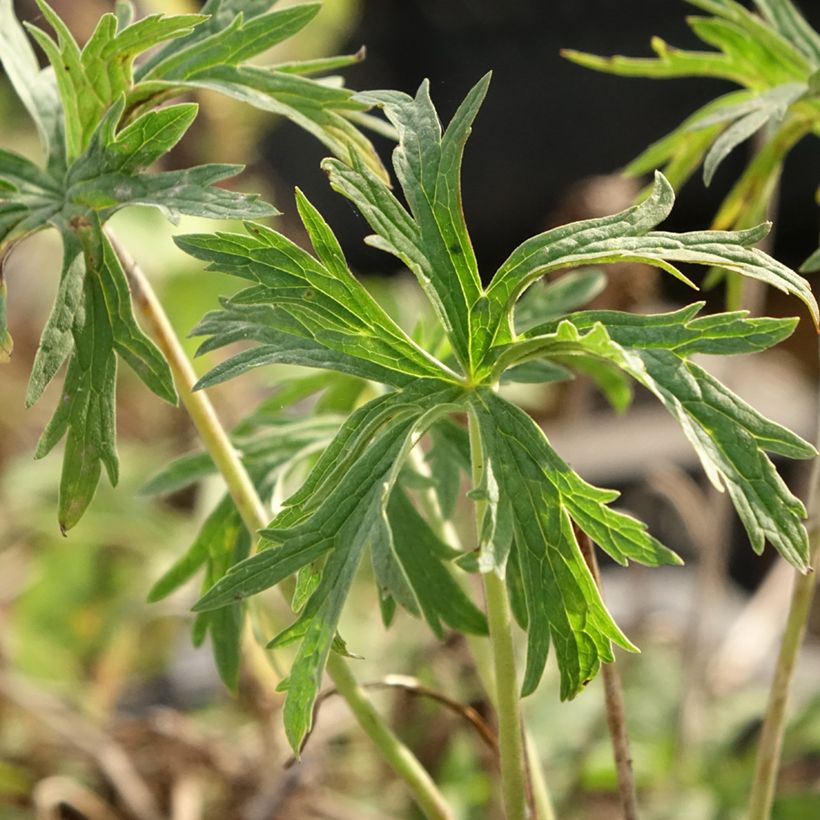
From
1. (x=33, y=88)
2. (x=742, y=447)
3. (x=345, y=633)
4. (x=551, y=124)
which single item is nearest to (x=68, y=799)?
(x=345, y=633)

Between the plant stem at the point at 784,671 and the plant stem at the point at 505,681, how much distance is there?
146 millimetres

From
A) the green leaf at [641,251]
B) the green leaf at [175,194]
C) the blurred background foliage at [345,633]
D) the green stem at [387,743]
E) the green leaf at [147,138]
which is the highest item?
the green leaf at [147,138]

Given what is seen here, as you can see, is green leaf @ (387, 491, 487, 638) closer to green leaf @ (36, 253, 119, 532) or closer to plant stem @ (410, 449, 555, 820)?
plant stem @ (410, 449, 555, 820)

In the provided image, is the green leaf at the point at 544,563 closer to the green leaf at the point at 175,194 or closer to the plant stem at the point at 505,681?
the plant stem at the point at 505,681

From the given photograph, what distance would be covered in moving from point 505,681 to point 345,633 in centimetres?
91

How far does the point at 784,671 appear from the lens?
1.89 feet

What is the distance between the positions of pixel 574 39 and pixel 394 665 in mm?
2241

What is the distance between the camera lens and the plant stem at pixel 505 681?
0.48 m

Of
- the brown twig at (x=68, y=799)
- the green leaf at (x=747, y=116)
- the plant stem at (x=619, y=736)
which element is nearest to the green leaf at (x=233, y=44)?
the green leaf at (x=747, y=116)

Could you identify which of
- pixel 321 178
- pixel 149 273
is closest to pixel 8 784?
pixel 149 273

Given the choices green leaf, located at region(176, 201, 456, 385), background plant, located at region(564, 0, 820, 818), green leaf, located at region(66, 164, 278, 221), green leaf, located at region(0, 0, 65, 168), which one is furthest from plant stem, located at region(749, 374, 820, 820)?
green leaf, located at region(0, 0, 65, 168)

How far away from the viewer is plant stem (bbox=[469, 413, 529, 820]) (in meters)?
0.48

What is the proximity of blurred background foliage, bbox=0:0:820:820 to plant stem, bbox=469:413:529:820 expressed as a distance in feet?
0.41

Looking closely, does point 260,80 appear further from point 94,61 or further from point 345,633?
point 345,633
